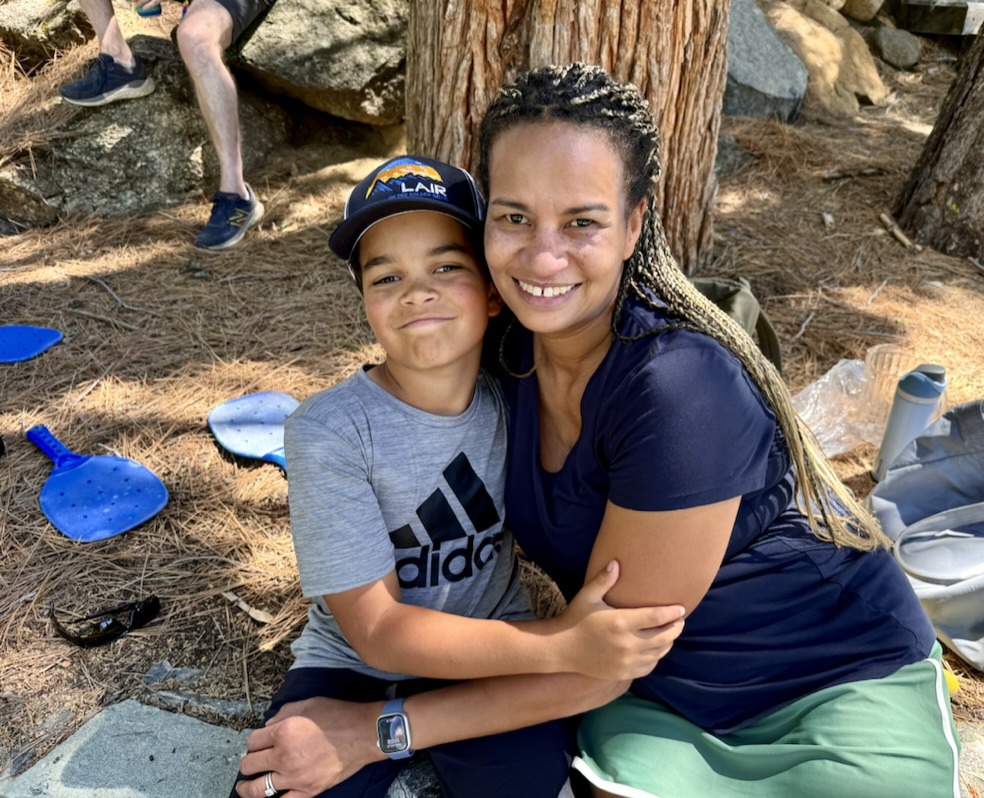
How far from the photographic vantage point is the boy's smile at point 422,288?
1577mm

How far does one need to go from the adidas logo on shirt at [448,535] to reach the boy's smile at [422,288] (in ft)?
0.81

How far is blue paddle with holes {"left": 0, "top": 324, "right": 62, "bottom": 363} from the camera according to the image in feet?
10.9

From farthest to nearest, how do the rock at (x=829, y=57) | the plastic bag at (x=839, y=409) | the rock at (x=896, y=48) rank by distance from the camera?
the rock at (x=896, y=48) → the rock at (x=829, y=57) → the plastic bag at (x=839, y=409)

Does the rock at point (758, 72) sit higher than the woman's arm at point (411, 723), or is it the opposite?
the rock at point (758, 72)

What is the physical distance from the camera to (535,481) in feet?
5.23

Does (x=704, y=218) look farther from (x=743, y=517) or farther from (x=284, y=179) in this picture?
(x=284, y=179)

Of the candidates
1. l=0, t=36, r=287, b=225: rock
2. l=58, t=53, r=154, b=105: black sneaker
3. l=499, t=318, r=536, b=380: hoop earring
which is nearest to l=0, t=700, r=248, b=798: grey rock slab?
l=499, t=318, r=536, b=380: hoop earring

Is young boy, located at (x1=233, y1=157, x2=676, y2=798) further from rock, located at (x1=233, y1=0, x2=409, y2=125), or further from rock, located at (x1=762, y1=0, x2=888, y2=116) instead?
rock, located at (x1=762, y1=0, x2=888, y2=116)

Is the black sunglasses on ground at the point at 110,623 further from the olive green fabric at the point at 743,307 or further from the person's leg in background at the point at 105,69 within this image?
the person's leg in background at the point at 105,69

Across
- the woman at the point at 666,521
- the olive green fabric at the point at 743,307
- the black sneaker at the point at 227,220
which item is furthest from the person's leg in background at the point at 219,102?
the woman at the point at 666,521

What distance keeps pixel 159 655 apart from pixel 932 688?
71.4 inches

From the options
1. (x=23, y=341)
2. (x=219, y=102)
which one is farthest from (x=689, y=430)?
(x=219, y=102)

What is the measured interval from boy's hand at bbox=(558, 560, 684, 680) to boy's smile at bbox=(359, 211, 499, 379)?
0.54 metres

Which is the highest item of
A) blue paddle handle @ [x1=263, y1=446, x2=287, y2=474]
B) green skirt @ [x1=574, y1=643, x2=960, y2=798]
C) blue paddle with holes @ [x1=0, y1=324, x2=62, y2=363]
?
green skirt @ [x1=574, y1=643, x2=960, y2=798]
